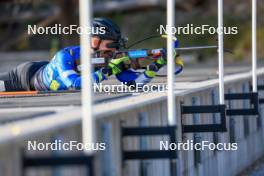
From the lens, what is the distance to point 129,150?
961cm

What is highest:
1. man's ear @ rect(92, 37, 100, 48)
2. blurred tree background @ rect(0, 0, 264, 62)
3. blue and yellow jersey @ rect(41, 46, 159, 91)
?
blurred tree background @ rect(0, 0, 264, 62)

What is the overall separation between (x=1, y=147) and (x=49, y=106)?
3.31m

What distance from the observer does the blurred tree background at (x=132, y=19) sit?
44.8 m

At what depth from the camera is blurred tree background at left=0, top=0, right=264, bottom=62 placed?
1763 inches

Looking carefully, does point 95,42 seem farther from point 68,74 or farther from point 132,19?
point 132,19

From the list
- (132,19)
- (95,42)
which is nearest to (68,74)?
(95,42)

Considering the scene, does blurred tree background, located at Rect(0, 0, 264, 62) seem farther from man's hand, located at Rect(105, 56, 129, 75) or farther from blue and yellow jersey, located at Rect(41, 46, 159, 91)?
man's hand, located at Rect(105, 56, 129, 75)

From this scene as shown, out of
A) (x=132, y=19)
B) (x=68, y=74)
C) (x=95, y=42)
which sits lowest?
(x=68, y=74)

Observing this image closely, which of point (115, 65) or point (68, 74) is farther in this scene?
point (68, 74)

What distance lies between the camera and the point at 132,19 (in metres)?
51.5

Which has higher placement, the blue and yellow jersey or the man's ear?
the man's ear

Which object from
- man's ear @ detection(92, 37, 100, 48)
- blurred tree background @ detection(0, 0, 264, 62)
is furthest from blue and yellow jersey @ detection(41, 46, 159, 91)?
blurred tree background @ detection(0, 0, 264, 62)

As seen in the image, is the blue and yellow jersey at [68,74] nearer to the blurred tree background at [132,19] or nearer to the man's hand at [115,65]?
the man's hand at [115,65]

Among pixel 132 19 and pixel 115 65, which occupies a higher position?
pixel 132 19
